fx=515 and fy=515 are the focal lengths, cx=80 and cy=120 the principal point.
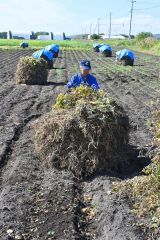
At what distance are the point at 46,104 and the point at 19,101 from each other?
1.02 m

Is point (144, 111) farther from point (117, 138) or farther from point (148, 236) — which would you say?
point (148, 236)

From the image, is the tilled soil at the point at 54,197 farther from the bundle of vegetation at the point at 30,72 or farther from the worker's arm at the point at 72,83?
the bundle of vegetation at the point at 30,72

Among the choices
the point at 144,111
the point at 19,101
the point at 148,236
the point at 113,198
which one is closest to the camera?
the point at 148,236

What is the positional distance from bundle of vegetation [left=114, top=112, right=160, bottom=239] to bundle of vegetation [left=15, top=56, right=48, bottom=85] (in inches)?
510

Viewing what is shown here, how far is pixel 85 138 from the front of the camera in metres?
8.02

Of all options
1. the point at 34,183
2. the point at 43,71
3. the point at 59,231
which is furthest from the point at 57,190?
the point at 43,71

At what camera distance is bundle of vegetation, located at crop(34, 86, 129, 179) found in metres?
7.96

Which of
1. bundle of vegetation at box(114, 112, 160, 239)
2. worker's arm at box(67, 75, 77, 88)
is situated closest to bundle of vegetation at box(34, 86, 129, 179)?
bundle of vegetation at box(114, 112, 160, 239)

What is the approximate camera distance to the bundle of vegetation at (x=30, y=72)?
1923 centimetres

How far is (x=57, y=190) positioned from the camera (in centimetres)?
721

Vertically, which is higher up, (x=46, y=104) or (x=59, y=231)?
(x=59, y=231)

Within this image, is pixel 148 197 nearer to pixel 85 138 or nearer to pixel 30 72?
pixel 85 138

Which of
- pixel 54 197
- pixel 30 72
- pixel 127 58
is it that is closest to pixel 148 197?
pixel 54 197

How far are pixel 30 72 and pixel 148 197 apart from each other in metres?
13.5
